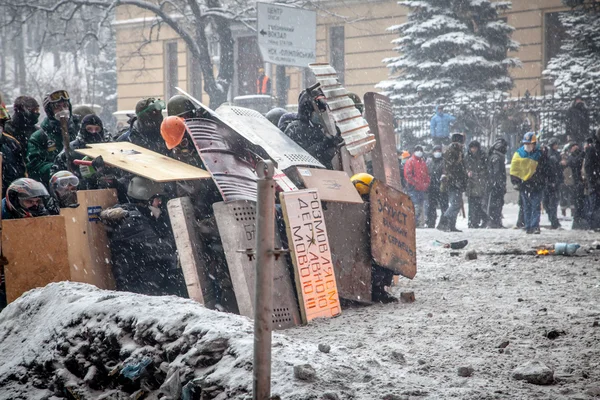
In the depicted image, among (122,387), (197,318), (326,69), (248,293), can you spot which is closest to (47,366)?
(122,387)

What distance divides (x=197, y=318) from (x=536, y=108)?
16675mm

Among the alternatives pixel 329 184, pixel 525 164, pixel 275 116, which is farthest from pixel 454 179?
pixel 329 184

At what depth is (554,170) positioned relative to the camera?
14.6 meters

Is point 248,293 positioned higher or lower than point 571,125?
lower

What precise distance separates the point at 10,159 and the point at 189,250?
7.53ft

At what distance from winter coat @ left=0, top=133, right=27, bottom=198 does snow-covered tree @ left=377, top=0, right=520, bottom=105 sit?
16.3m

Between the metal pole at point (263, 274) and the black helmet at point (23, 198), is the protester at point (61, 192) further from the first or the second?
the metal pole at point (263, 274)

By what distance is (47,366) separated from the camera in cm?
457

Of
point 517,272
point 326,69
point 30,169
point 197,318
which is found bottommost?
point 517,272

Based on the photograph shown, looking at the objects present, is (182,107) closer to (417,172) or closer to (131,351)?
(131,351)

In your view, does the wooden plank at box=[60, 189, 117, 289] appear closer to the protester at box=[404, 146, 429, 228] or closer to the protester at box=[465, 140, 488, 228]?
the protester at box=[404, 146, 429, 228]

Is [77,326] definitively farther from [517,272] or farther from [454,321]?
[517,272]

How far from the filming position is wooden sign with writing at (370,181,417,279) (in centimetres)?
720

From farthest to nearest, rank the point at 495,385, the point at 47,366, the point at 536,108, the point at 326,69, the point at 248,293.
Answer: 1. the point at 536,108
2. the point at 326,69
3. the point at 248,293
4. the point at 47,366
5. the point at 495,385
